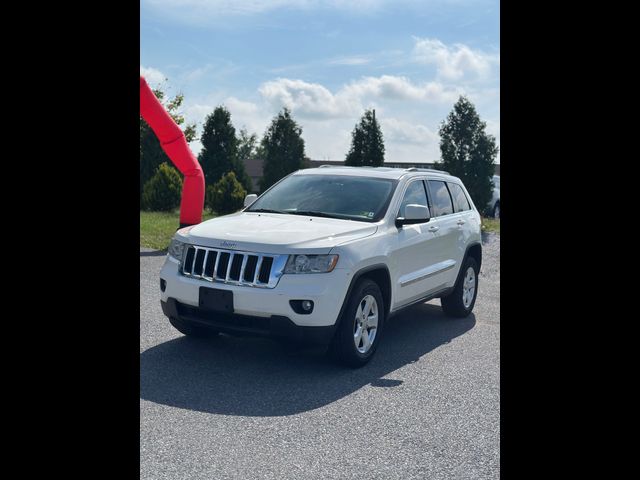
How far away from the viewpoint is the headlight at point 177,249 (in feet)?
20.9

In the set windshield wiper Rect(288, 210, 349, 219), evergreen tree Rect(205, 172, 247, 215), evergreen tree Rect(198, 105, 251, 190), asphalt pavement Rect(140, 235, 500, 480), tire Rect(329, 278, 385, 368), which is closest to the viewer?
asphalt pavement Rect(140, 235, 500, 480)

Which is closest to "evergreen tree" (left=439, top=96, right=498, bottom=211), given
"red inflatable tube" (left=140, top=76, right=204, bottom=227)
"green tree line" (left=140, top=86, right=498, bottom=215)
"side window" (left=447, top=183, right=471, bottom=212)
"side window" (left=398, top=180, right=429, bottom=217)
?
"green tree line" (left=140, top=86, right=498, bottom=215)

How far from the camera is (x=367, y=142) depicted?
22.5 m

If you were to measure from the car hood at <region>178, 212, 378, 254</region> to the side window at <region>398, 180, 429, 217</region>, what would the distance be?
76 cm

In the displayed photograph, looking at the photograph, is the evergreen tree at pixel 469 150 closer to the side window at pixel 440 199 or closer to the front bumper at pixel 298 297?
the side window at pixel 440 199

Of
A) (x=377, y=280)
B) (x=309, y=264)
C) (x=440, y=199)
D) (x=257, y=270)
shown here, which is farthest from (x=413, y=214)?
(x=257, y=270)

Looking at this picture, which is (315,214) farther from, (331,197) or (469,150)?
(469,150)

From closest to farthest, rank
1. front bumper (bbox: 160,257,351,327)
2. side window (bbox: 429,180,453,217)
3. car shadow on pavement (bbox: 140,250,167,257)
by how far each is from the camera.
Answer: front bumper (bbox: 160,257,351,327) < side window (bbox: 429,180,453,217) < car shadow on pavement (bbox: 140,250,167,257)

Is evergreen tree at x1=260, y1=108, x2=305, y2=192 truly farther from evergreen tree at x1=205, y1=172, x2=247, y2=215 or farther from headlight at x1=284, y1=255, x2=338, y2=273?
headlight at x1=284, y1=255, x2=338, y2=273

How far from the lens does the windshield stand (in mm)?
6914

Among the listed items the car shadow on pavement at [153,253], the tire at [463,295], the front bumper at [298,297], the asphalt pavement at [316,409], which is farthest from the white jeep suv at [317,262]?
the car shadow on pavement at [153,253]

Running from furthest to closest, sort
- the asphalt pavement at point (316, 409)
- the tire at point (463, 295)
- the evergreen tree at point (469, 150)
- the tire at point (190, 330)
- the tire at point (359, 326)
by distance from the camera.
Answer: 1. the evergreen tree at point (469, 150)
2. the tire at point (463, 295)
3. the tire at point (190, 330)
4. the tire at point (359, 326)
5. the asphalt pavement at point (316, 409)

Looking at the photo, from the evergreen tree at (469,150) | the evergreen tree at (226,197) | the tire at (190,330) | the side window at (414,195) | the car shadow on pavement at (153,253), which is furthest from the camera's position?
the evergreen tree at (226,197)

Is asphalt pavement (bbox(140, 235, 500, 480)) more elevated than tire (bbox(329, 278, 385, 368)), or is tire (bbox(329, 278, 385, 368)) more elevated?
tire (bbox(329, 278, 385, 368))
